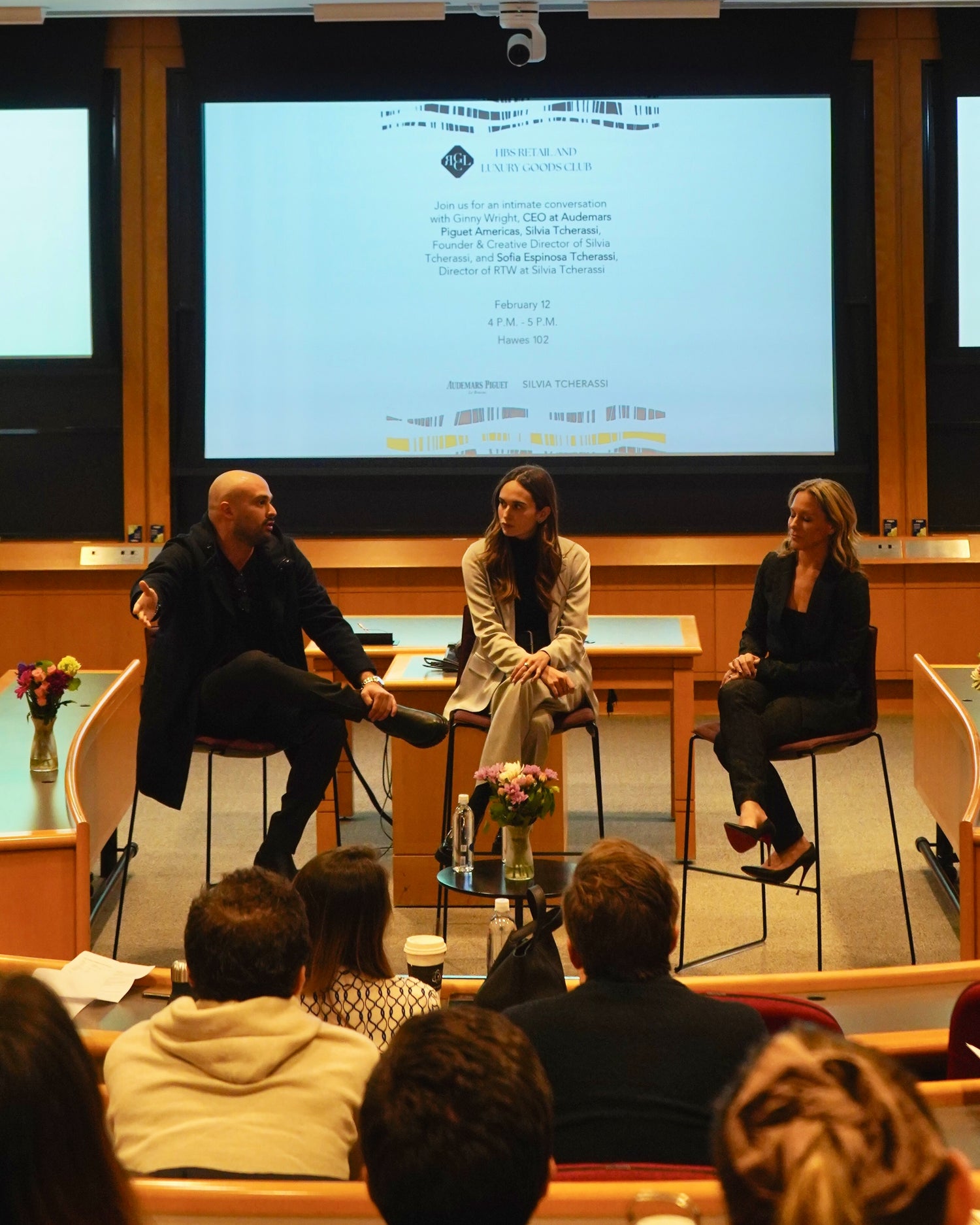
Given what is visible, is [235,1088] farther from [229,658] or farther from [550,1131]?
[229,658]

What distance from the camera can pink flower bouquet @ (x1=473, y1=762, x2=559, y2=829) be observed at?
133 inches

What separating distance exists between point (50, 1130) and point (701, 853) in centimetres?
416

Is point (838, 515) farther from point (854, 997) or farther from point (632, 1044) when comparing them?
point (632, 1044)

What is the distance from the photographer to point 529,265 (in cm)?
729

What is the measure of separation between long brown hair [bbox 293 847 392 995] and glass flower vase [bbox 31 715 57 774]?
180 cm

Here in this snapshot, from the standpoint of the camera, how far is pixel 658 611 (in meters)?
7.18

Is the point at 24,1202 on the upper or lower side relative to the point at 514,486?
lower

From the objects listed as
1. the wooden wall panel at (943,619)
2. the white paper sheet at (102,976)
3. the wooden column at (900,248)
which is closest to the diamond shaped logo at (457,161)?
the wooden column at (900,248)

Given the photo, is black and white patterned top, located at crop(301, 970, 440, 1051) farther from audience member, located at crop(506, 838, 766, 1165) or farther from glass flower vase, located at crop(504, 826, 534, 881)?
glass flower vase, located at crop(504, 826, 534, 881)

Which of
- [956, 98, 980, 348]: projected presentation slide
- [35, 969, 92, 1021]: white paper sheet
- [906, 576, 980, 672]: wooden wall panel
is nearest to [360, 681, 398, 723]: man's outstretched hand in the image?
[35, 969, 92, 1021]: white paper sheet

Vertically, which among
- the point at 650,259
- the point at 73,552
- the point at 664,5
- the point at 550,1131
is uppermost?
the point at 664,5

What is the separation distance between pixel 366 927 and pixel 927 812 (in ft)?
12.1

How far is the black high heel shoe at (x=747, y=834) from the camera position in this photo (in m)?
3.62

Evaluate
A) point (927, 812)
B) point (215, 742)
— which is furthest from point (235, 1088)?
point (927, 812)
